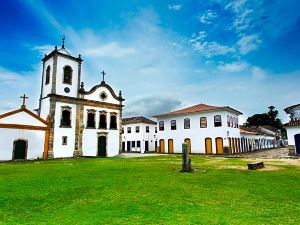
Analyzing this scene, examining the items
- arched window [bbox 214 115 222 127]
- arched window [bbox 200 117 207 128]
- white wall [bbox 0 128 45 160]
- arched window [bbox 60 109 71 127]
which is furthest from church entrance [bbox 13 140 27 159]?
arched window [bbox 214 115 222 127]

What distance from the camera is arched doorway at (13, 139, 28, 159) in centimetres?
2233

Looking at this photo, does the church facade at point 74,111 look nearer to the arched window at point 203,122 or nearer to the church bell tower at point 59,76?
the church bell tower at point 59,76

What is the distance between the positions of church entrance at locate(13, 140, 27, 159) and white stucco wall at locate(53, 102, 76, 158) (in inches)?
121

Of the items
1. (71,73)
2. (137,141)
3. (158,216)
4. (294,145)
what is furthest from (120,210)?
(137,141)

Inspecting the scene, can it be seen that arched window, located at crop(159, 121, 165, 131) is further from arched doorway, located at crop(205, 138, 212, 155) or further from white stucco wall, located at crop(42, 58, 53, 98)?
white stucco wall, located at crop(42, 58, 53, 98)

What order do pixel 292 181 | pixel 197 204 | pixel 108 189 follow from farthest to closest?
pixel 292 181, pixel 108 189, pixel 197 204

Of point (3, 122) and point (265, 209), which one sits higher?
point (3, 122)

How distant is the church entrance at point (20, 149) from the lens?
22.3 metres

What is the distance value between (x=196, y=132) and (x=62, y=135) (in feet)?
61.8

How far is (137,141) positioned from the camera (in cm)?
4853

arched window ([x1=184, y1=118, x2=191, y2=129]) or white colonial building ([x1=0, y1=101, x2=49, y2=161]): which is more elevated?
arched window ([x1=184, y1=118, x2=191, y2=129])

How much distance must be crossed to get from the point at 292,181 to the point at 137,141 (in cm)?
4035

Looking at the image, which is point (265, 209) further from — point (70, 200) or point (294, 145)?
point (294, 145)

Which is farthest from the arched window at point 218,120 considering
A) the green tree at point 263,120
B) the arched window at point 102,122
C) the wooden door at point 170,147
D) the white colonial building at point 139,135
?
the green tree at point 263,120
